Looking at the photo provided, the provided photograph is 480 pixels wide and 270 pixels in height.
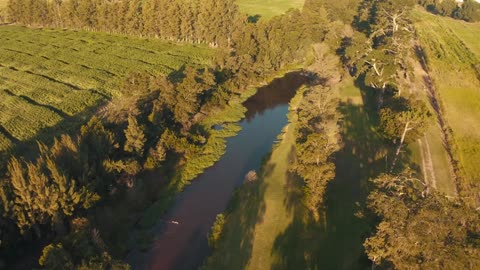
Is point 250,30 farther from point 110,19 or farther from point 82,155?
point 82,155

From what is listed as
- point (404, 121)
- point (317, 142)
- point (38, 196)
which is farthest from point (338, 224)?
point (38, 196)

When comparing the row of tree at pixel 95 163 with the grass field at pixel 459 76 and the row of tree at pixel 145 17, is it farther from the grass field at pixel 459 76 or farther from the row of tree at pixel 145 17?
the row of tree at pixel 145 17

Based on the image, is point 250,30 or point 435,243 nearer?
point 435,243

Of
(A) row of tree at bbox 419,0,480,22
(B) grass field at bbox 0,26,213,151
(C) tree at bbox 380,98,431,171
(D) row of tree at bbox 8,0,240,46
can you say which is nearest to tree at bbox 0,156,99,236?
(B) grass field at bbox 0,26,213,151

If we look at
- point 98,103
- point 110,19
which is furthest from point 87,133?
point 110,19

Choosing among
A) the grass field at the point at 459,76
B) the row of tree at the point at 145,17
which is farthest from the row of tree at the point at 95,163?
the row of tree at the point at 145,17

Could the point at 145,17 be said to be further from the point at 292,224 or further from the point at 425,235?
the point at 425,235

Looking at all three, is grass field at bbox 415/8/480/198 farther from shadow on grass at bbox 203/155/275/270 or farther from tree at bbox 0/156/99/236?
tree at bbox 0/156/99/236
